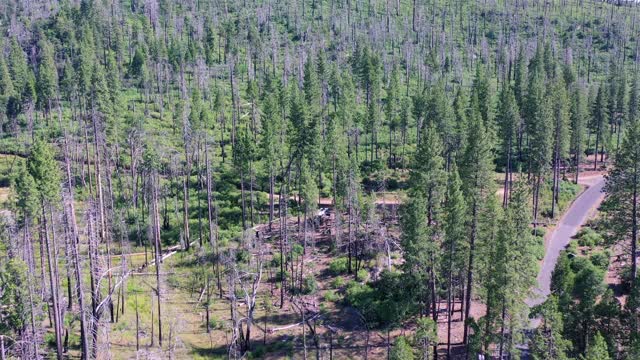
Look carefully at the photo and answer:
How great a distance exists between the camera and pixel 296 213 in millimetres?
63344

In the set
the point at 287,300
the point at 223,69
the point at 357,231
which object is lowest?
the point at 287,300

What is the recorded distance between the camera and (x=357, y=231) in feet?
166

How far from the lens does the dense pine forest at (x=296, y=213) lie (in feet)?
118

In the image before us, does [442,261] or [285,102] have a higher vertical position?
[285,102]

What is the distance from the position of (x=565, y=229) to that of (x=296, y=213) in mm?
25322

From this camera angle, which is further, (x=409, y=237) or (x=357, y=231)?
(x=357, y=231)

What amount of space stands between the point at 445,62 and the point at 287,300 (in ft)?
280

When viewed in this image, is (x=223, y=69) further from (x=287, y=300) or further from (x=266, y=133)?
(x=287, y=300)

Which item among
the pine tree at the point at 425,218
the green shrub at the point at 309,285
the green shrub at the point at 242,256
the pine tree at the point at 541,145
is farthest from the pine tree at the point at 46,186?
the pine tree at the point at 541,145

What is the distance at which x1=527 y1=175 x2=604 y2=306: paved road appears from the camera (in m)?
46.8

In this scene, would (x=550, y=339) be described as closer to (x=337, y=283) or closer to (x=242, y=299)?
(x=337, y=283)

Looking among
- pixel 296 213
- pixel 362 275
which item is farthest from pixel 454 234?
pixel 296 213

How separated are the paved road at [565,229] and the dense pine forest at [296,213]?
314 millimetres

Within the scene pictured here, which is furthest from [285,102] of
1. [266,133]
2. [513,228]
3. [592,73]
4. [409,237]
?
[592,73]
